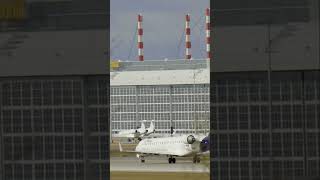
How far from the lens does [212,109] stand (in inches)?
1024

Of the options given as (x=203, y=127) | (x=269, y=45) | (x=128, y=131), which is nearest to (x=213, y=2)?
(x=269, y=45)

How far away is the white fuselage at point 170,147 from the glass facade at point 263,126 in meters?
37.8

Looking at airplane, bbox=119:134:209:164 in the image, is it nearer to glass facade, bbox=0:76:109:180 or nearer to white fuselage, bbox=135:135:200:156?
white fuselage, bbox=135:135:200:156

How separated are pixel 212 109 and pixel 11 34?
7.47m

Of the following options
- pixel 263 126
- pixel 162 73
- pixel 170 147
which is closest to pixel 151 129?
pixel 162 73

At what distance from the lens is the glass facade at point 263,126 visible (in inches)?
989

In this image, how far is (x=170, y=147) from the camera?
6581cm

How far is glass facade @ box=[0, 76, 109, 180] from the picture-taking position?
25.3 meters

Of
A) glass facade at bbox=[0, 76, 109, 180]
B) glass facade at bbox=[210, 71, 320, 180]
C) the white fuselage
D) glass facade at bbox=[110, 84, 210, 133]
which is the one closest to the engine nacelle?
the white fuselage

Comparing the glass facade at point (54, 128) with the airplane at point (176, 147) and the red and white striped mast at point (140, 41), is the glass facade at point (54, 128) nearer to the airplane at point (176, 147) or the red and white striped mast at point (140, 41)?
the airplane at point (176, 147)

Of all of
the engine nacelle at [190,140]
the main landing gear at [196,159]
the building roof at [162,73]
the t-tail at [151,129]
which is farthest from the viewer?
the building roof at [162,73]

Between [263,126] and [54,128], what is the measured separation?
290 inches

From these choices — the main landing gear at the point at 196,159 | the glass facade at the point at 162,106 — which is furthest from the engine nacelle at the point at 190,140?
the glass facade at the point at 162,106

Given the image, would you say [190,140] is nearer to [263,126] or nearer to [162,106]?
[263,126]
